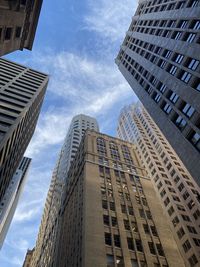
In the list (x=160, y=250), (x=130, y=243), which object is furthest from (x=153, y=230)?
(x=130, y=243)

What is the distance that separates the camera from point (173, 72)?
37.4 metres

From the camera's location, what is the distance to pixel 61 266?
53688mm

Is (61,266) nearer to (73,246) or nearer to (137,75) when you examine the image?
(73,246)

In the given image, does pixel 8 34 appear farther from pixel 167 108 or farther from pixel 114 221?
pixel 114 221

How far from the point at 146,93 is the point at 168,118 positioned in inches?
405

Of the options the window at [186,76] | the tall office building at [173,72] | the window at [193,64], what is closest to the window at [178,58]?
the tall office building at [173,72]

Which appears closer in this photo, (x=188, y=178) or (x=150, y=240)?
(x=150, y=240)

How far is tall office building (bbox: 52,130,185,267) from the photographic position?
145 feet

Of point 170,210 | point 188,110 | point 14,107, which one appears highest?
point 188,110

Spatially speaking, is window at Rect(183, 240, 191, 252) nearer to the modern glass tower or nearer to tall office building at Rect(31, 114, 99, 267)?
tall office building at Rect(31, 114, 99, 267)

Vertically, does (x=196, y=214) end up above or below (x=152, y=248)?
below

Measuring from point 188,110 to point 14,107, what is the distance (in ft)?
117

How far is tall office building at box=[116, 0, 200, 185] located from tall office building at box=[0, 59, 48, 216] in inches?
883

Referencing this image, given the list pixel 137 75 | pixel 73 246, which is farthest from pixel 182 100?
pixel 73 246
